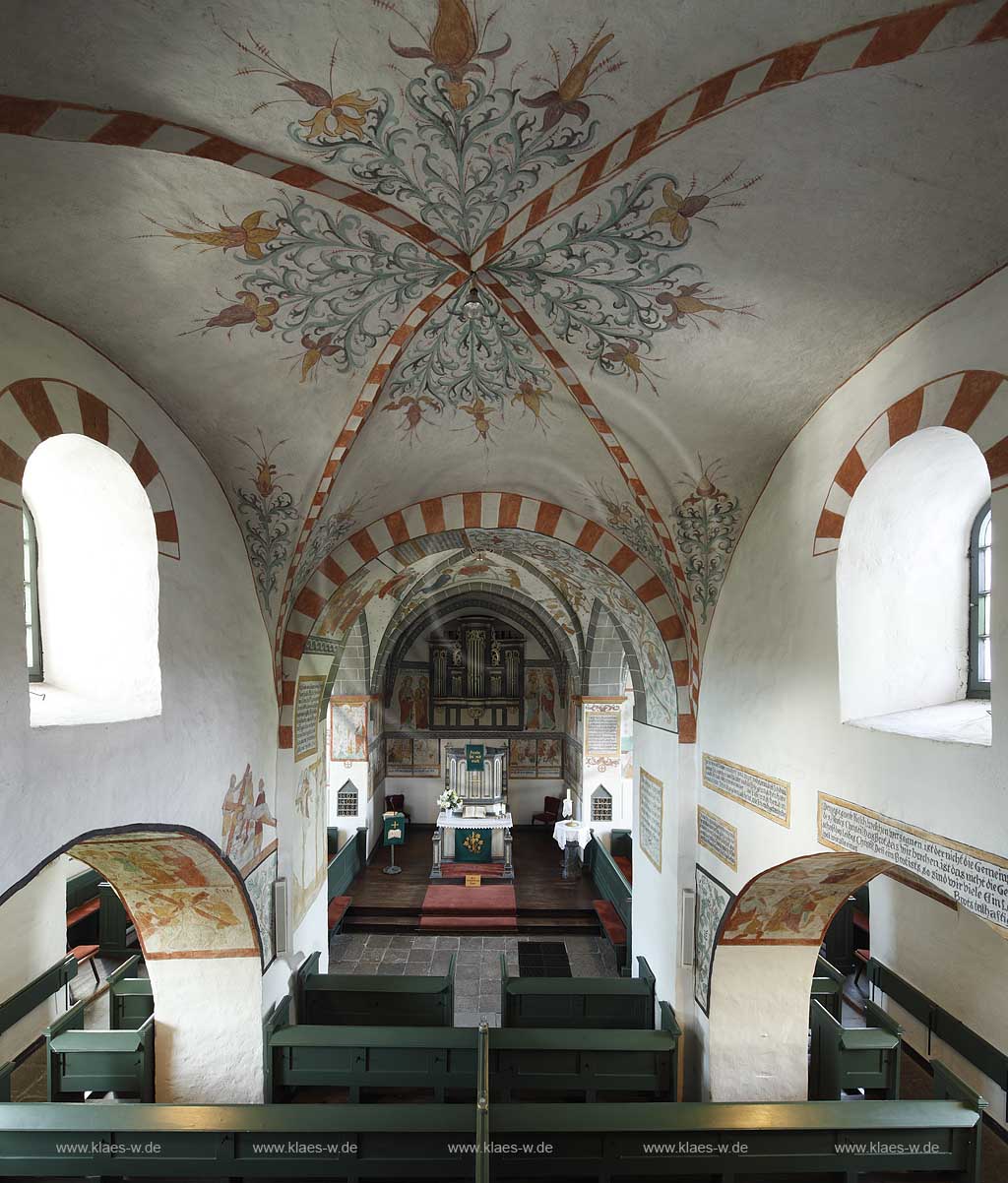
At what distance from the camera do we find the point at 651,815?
10.1 metres

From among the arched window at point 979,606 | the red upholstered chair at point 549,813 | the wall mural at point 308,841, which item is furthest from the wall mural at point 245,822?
the red upholstered chair at point 549,813

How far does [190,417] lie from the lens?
6.48 meters

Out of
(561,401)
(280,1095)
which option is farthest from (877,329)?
Answer: (280,1095)

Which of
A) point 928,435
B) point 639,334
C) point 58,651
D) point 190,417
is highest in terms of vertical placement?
point 639,334

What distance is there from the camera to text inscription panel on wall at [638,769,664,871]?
31.5 ft

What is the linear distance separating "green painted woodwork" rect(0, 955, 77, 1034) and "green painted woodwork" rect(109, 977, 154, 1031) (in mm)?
1439

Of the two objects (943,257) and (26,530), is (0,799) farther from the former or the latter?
(943,257)

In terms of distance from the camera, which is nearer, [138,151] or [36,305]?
[138,151]

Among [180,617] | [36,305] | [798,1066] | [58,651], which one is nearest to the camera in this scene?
[36,305]

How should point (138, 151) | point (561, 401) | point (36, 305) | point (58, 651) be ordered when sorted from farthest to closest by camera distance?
point (561, 401)
point (58, 651)
point (36, 305)
point (138, 151)

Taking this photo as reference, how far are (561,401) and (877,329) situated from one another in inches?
107

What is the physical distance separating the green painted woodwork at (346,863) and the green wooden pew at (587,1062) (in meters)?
7.44

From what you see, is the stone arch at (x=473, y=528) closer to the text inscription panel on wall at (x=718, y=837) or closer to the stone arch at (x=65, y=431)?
the text inscription panel on wall at (x=718, y=837)

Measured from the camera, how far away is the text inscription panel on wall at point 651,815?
9.59m
